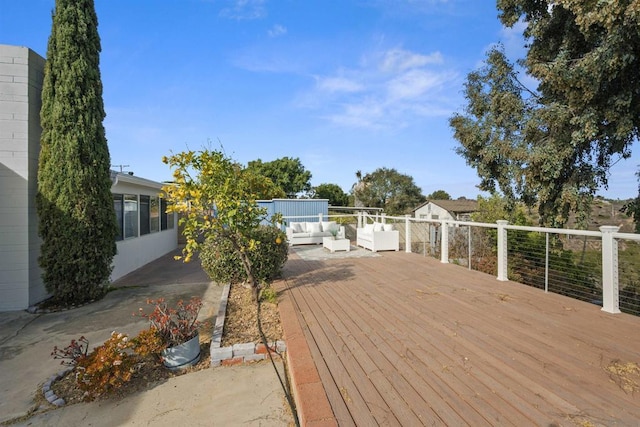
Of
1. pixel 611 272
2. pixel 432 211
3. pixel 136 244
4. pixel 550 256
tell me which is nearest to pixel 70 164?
pixel 136 244

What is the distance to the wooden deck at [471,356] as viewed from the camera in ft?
5.90

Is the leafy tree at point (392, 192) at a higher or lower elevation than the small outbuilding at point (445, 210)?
higher

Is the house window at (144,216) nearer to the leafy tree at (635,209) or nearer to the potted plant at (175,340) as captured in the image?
the potted plant at (175,340)

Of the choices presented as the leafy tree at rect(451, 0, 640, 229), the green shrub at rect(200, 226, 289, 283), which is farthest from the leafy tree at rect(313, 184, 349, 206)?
the green shrub at rect(200, 226, 289, 283)

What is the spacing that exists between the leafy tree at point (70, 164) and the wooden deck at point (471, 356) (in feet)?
11.7

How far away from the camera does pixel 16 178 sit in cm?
480

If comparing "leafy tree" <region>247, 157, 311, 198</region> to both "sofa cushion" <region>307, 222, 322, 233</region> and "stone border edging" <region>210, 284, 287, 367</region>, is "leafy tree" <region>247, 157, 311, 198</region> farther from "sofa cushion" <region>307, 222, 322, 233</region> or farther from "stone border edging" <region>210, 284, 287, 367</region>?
"stone border edging" <region>210, 284, 287, 367</region>

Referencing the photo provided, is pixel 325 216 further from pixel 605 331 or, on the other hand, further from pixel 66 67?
pixel 605 331

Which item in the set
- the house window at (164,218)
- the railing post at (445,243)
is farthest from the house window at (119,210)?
the railing post at (445,243)

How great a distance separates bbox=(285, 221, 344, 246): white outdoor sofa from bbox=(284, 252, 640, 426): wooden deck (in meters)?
5.55

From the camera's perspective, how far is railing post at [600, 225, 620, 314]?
3.34 meters

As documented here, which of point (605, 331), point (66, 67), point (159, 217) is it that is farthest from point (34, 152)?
point (605, 331)

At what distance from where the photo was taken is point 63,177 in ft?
15.8

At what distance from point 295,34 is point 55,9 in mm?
4876
